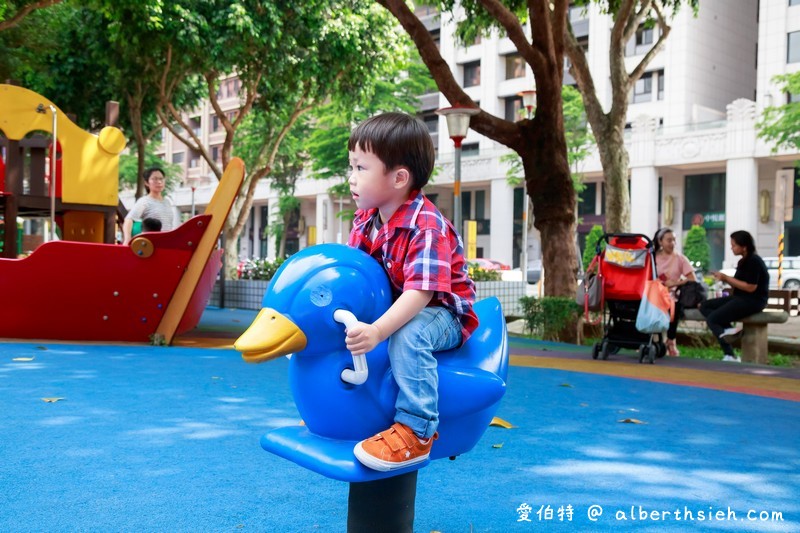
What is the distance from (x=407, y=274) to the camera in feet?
6.42

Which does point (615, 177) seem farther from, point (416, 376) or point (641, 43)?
point (641, 43)

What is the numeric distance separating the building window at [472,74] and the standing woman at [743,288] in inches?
1339

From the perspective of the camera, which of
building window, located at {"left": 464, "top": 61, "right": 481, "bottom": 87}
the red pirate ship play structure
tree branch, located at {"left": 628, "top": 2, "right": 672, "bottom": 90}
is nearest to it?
the red pirate ship play structure

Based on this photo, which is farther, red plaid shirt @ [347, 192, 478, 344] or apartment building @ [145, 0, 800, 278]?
apartment building @ [145, 0, 800, 278]

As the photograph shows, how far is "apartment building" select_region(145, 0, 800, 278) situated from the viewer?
31359mm

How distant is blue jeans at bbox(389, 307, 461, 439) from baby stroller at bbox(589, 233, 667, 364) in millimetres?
6514

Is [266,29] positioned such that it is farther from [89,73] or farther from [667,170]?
[667,170]

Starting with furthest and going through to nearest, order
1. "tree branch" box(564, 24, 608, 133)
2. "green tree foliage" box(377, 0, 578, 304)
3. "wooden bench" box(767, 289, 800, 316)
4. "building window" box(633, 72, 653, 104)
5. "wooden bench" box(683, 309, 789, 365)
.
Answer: "building window" box(633, 72, 653, 104) → "wooden bench" box(767, 289, 800, 316) → "tree branch" box(564, 24, 608, 133) → "green tree foliage" box(377, 0, 578, 304) → "wooden bench" box(683, 309, 789, 365)

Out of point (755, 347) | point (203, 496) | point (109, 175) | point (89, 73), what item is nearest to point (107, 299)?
point (109, 175)

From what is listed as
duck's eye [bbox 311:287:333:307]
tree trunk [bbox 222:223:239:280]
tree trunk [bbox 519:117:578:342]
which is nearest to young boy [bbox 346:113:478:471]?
duck's eye [bbox 311:287:333:307]

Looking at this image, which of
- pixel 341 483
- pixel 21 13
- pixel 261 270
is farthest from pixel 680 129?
pixel 341 483

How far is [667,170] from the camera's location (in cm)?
3522

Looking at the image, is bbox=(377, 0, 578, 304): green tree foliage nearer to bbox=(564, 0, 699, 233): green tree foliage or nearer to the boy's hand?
bbox=(564, 0, 699, 233): green tree foliage

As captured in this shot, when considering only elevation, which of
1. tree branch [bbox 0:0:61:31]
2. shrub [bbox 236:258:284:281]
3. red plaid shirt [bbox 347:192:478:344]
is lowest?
shrub [bbox 236:258:284:281]
